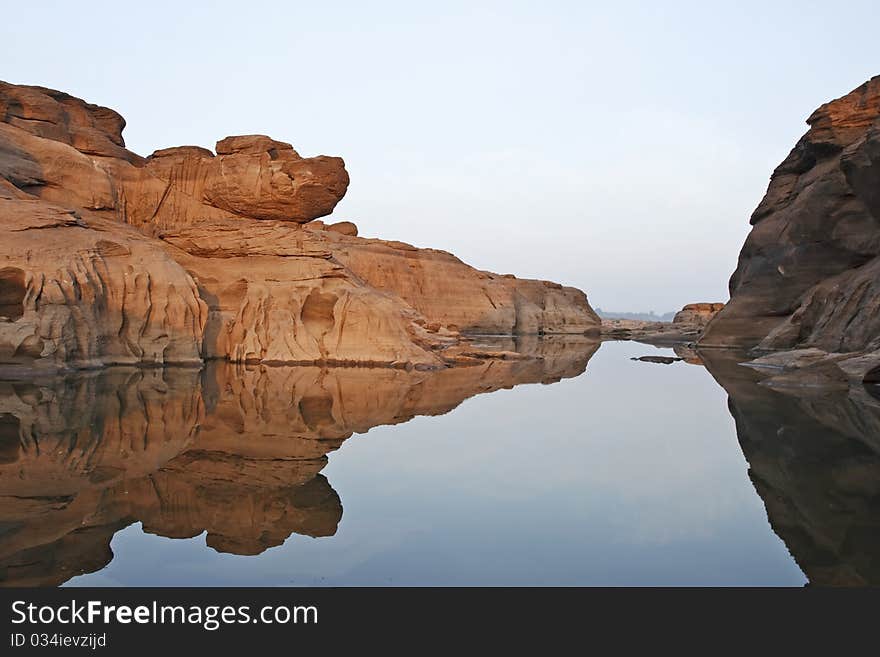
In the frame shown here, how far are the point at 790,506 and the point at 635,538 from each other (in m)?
2.00

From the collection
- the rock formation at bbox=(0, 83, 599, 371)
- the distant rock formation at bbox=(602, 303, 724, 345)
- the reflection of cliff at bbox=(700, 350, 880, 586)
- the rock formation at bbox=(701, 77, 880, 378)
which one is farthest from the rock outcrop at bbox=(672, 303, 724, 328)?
the reflection of cliff at bbox=(700, 350, 880, 586)

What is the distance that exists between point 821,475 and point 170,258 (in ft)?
66.4

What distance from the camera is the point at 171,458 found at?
28.1ft

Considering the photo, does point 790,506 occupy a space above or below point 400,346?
below

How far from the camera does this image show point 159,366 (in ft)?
70.1

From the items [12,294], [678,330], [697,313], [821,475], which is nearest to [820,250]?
[821,475]

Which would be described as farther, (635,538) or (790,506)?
(790,506)

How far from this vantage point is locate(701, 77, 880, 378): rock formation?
26.1 m

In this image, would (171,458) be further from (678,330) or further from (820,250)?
(678,330)

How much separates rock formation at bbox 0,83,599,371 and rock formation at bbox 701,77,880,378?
14756 millimetres
